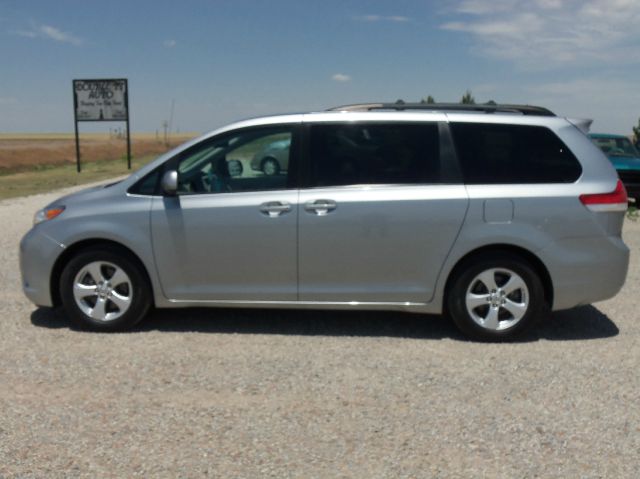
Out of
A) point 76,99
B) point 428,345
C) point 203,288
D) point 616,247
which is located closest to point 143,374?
point 203,288

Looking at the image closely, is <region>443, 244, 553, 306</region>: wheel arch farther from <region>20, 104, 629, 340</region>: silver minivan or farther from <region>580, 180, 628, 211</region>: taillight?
<region>580, 180, 628, 211</region>: taillight

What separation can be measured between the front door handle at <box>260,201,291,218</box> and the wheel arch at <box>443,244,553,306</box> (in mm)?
1403

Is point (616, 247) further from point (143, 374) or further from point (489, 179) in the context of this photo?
point (143, 374)

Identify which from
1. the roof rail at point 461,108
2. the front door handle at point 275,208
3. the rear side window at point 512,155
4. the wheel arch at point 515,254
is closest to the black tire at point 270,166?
the front door handle at point 275,208

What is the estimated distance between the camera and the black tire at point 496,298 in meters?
5.65

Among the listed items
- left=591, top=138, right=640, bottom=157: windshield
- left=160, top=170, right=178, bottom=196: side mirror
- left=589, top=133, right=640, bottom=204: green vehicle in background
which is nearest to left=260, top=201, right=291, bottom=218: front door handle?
left=160, top=170, right=178, bottom=196: side mirror

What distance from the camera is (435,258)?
5637mm

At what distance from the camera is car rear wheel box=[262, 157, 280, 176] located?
585 centimetres

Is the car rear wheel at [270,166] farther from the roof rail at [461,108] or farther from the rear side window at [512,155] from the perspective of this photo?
the rear side window at [512,155]

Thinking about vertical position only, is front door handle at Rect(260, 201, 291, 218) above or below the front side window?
below

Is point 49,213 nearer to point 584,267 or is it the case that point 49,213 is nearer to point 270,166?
point 270,166

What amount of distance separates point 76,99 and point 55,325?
3083cm

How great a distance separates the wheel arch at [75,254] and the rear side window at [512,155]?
270 centimetres

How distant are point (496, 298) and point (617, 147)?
38.5ft
